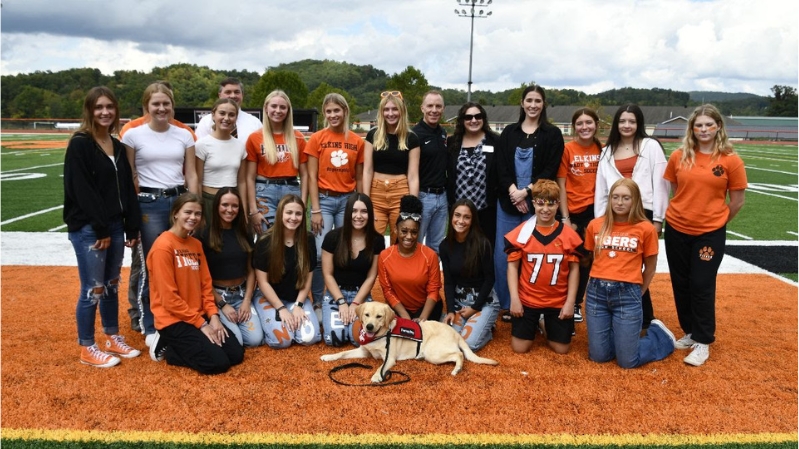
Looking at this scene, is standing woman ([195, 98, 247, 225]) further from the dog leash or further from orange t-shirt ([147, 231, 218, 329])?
the dog leash

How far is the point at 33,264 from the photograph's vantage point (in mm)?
7504

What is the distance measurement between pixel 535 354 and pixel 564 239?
995 mm

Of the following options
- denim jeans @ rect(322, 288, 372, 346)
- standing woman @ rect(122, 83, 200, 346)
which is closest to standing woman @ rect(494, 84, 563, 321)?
denim jeans @ rect(322, 288, 372, 346)

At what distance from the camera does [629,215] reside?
4367mm

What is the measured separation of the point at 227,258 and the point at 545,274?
2735 millimetres

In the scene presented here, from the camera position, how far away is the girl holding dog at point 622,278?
4.34m

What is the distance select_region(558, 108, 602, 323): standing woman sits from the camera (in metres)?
4.98

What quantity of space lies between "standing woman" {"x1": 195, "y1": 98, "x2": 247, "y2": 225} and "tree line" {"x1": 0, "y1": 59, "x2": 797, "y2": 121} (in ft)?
106

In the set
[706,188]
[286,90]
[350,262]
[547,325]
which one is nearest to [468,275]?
[547,325]

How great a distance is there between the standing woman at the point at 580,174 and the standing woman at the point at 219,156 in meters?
2.99

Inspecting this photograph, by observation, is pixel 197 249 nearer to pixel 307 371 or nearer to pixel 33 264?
pixel 307 371

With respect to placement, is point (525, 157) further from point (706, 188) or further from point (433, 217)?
point (706, 188)

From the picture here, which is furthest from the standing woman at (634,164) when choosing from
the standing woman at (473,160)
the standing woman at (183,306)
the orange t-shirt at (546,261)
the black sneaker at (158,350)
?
the black sneaker at (158,350)

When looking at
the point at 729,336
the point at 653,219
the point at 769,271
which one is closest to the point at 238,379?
the point at 653,219
